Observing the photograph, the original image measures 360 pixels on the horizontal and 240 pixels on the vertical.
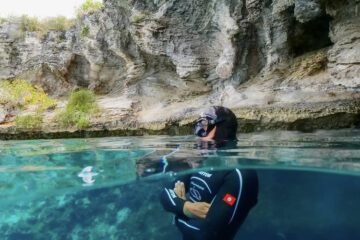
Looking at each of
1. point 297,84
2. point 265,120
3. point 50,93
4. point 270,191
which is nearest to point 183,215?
point 265,120

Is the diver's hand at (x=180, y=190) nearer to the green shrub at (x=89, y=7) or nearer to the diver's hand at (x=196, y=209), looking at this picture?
the diver's hand at (x=196, y=209)

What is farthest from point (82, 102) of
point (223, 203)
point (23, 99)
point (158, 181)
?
point (223, 203)

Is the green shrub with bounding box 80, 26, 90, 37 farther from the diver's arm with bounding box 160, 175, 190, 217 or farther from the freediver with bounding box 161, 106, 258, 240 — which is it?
the diver's arm with bounding box 160, 175, 190, 217

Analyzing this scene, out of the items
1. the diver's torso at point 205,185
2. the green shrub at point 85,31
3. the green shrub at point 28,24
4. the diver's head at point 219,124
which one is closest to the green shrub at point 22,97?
the green shrub at point 85,31

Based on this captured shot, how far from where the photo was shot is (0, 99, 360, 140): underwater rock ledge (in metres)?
6.28

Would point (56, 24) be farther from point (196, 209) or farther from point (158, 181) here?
point (196, 209)

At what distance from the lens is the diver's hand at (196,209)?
Answer: 250cm

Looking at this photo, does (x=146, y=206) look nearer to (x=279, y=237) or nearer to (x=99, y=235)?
(x=99, y=235)

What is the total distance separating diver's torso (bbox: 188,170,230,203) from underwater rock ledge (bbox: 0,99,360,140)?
4697 millimetres

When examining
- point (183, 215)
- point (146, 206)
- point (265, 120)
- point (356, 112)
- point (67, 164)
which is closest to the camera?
point (183, 215)

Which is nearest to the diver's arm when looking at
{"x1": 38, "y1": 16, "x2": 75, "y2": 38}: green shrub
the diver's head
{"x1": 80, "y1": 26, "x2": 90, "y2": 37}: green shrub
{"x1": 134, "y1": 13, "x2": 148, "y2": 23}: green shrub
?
the diver's head

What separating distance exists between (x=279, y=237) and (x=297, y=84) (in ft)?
17.4

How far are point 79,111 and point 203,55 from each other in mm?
6292

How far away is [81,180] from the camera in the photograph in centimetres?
357
